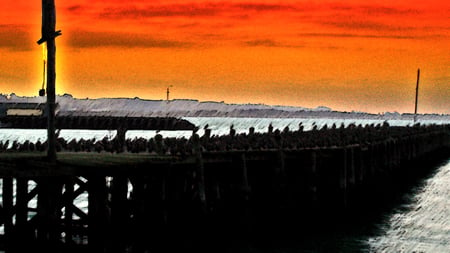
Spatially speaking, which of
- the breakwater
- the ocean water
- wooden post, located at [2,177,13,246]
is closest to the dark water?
the ocean water

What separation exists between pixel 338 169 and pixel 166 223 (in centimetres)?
1311

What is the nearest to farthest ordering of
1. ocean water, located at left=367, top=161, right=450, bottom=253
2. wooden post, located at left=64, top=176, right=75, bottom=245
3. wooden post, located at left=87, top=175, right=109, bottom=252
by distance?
wooden post, located at left=87, top=175, right=109, bottom=252, wooden post, located at left=64, top=176, right=75, bottom=245, ocean water, located at left=367, top=161, right=450, bottom=253

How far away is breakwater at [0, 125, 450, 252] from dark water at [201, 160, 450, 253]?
30.2 inches

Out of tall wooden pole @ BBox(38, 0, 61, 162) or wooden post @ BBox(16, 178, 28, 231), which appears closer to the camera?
wooden post @ BBox(16, 178, 28, 231)

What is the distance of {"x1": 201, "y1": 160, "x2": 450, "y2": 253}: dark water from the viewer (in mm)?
25578

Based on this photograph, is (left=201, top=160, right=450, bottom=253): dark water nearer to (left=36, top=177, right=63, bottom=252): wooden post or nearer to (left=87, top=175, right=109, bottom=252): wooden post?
(left=87, top=175, right=109, bottom=252): wooden post

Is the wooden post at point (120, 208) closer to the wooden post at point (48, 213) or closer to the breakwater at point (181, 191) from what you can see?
the breakwater at point (181, 191)

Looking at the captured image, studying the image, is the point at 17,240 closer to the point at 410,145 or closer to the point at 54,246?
the point at 54,246

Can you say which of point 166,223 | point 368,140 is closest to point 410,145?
point 368,140

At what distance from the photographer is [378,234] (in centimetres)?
2928

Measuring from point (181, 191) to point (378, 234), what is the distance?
785cm

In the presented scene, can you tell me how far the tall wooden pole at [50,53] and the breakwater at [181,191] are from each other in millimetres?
679

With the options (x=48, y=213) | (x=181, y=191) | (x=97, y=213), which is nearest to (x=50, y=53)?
(x=48, y=213)

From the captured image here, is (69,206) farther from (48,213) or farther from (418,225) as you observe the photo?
(418,225)
